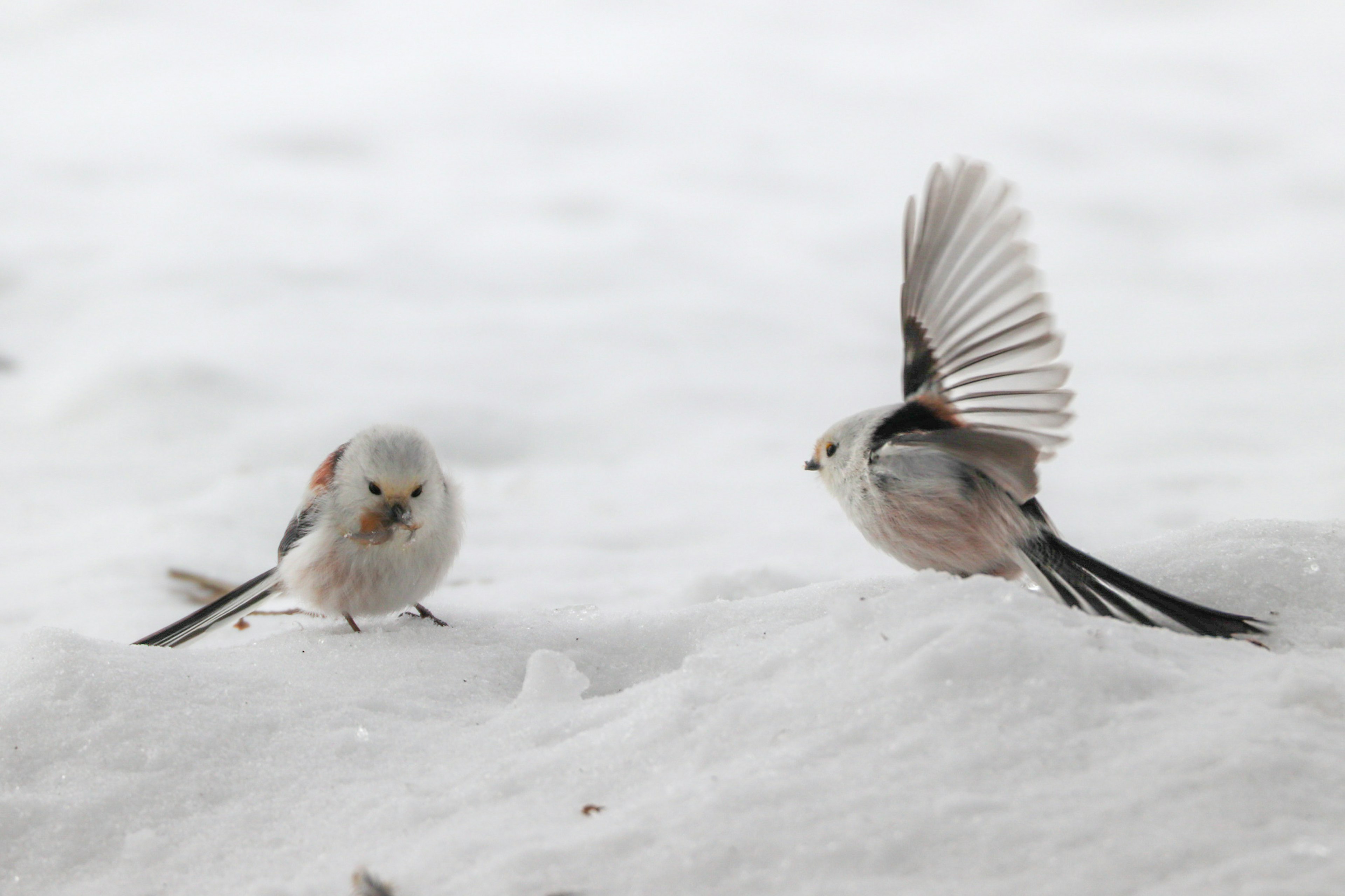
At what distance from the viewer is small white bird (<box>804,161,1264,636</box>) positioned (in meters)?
2.28

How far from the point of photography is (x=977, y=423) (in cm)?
238

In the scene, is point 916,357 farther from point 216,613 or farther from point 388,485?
point 216,613

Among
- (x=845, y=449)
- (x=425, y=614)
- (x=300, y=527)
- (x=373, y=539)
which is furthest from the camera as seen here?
(x=300, y=527)

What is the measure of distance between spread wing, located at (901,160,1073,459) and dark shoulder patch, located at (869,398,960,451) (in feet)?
0.11

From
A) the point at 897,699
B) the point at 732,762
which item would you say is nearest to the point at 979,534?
the point at 897,699

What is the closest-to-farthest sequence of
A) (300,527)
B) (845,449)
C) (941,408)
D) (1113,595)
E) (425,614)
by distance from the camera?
(1113,595) < (941,408) < (845,449) < (425,614) < (300,527)

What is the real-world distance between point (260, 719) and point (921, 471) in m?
1.54

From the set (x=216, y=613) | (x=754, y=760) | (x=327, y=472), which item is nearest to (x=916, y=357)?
(x=754, y=760)

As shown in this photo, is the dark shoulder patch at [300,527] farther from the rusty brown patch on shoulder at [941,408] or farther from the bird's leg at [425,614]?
the rusty brown patch on shoulder at [941,408]

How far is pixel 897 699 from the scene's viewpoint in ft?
5.52

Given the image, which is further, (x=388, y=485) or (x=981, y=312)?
(x=388, y=485)

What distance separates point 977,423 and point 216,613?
229 cm

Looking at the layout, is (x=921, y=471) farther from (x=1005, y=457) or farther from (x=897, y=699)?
(x=897, y=699)

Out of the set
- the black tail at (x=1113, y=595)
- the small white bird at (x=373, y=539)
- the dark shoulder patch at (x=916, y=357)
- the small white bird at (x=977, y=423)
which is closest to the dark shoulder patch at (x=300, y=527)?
the small white bird at (x=373, y=539)
